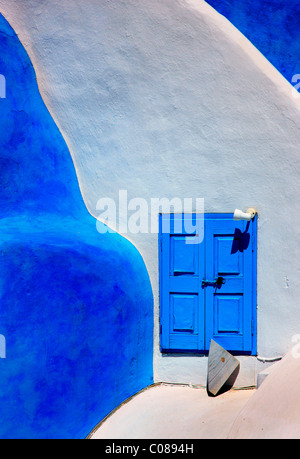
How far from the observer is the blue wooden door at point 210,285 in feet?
16.7

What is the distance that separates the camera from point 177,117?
16.8ft

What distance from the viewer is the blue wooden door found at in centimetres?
509

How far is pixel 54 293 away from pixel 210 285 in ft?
6.72

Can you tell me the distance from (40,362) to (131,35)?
390cm

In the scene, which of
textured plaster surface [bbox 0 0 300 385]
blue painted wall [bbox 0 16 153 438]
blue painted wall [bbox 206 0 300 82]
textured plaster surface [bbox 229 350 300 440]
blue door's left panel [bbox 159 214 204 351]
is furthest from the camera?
blue door's left panel [bbox 159 214 204 351]

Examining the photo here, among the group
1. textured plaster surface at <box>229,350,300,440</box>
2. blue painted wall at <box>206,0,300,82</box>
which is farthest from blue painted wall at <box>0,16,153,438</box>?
blue painted wall at <box>206,0,300,82</box>

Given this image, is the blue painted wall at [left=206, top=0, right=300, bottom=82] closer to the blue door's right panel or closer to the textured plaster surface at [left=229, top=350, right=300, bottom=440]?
the blue door's right panel

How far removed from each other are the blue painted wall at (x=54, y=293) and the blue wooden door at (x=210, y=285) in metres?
0.34

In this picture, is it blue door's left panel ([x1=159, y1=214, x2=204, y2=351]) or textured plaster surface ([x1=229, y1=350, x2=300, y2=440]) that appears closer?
textured plaster surface ([x1=229, y1=350, x2=300, y2=440])

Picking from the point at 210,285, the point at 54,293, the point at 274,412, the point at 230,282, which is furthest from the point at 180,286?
the point at 274,412

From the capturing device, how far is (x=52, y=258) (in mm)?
3988

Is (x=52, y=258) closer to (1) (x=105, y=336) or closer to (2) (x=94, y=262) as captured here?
(2) (x=94, y=262)

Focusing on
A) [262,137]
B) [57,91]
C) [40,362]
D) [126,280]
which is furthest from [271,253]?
[57,91]

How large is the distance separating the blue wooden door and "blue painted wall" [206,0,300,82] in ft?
6.53
